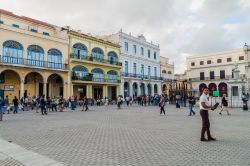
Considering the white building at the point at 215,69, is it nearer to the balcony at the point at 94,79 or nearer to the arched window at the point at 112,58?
the arched window at the point at 112,58

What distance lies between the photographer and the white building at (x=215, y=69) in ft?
183

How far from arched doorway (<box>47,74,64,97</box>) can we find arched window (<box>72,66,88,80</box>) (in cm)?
232

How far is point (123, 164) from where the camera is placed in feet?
17.2

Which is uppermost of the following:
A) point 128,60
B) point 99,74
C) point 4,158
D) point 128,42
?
point 128,42

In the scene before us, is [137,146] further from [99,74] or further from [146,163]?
[99,74]

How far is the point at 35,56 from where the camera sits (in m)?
30.9

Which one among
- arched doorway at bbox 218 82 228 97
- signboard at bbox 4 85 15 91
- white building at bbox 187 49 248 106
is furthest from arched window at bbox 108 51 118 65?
arched doorway at bbox 218 82 228 97

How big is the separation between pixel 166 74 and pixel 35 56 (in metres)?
36.7

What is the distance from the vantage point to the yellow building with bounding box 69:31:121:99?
36500mm

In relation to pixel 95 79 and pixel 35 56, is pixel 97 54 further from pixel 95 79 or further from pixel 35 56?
pixel 35 56

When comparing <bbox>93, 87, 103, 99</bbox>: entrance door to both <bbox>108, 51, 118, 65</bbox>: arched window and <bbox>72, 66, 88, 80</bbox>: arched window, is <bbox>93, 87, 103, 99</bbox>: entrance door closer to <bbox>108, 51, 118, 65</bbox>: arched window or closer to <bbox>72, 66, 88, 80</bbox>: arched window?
<bbox>72, 66, 88, 80</bbox>: arched window

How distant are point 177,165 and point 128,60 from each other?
4307cm

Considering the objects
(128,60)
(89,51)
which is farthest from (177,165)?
(128,60)

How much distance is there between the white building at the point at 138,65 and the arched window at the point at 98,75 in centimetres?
542
